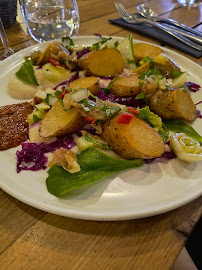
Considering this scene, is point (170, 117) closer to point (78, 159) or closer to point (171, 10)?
point (78, 159)

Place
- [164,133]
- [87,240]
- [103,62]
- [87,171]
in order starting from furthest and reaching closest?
[103,62], [164,133], [87,171], [87,240]

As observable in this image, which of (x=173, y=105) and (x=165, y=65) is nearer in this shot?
(x=173, y=105)

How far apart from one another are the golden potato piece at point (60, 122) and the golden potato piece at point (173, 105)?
373mm

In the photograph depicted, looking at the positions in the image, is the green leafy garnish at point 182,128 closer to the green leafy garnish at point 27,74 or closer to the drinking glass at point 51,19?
the green leafy garnish at point 27,74

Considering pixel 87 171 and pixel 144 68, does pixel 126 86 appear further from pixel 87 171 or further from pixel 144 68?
pixel 87 171

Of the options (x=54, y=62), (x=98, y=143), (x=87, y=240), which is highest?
(x=54, y=62)

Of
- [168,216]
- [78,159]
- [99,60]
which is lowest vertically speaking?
[168,216]

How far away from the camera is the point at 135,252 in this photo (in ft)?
2.39

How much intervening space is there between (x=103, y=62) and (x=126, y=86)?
28 cm

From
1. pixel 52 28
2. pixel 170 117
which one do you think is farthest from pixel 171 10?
pixel 170 117

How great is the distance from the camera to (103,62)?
146cm

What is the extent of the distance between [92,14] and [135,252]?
2.41 meters

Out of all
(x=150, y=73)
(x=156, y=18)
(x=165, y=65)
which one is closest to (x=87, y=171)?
(x=150, y=73)

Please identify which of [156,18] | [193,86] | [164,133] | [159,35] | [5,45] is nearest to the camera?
[164,133]
